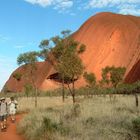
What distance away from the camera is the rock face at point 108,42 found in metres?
103

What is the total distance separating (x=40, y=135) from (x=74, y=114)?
6776 mm

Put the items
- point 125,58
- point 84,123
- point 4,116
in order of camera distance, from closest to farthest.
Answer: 1. point 84,123
2. point 4,116
3. point 125,58

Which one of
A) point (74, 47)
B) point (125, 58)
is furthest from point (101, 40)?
point (74, 47)

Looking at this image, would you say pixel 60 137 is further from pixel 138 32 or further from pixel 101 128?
pixel 138 32

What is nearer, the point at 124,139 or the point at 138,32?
the point at 124,139

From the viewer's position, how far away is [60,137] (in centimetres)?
1296

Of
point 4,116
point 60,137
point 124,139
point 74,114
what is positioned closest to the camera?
point 124,139

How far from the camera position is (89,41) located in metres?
109

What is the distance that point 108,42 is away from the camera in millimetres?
108188

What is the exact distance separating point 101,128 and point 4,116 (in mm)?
6817

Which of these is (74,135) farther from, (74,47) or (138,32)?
(138,32)

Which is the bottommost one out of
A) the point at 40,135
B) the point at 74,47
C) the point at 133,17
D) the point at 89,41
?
the point at 40,135

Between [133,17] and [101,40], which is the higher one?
[133,17]

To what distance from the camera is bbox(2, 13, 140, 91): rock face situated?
103 m
